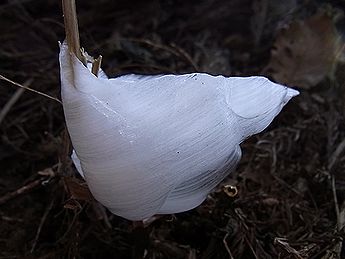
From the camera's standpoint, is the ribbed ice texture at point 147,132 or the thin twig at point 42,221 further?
the thin twig at point 42,221

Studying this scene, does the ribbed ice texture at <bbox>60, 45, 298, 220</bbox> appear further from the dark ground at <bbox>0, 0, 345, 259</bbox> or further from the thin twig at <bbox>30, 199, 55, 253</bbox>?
the thin twig at <bbox>30, 199, 55, 253</bbox>

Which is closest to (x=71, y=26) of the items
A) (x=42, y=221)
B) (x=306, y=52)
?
(x=42, y=221)

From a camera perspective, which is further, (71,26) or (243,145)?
(243,145)

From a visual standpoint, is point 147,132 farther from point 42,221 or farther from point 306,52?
point 306,52

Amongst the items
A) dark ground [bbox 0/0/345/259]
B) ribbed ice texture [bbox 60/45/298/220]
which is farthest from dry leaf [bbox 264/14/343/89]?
ribbed ice texture [bbox 60/45/298/220]

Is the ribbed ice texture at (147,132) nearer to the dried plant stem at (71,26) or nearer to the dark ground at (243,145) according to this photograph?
the dried plant stem at (71,26)

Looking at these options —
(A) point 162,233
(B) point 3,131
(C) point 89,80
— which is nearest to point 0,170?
(B) point 3,131

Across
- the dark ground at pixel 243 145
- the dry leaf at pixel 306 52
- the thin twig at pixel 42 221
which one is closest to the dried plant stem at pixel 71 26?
the dark ground at pixel 243 145
